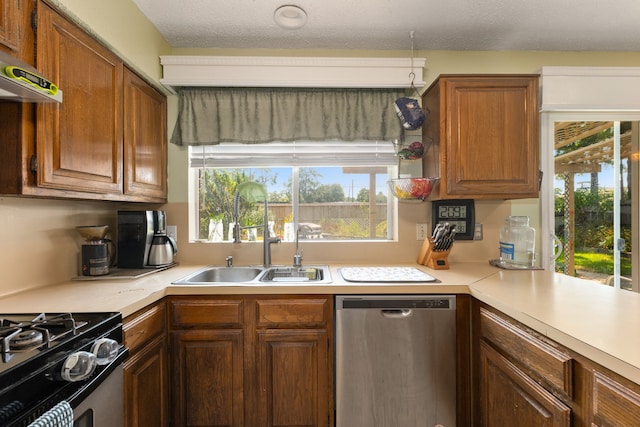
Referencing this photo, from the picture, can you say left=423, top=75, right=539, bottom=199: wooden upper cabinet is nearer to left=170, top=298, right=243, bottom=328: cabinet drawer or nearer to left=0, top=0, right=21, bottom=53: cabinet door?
left=170, top=298, right=243, bottom=328: cabinet drawer

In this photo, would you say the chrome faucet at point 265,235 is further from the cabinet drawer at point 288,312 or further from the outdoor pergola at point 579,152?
the outdoor pergola at point 579,152

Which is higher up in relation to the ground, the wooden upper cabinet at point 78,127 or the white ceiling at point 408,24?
the white ceiling at point 408,24

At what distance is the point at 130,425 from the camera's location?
4.25ft

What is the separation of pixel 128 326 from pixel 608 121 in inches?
125

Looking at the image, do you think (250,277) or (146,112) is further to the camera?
(250,277)

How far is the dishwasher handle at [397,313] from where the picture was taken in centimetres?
162

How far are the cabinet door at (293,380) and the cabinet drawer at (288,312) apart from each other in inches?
1.8

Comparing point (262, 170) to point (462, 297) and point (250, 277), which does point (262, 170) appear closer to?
point (250, 277)

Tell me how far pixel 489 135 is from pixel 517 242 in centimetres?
81

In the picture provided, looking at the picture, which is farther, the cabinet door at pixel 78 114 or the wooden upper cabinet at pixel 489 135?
the wooden upper cabinet at pixel 489 135

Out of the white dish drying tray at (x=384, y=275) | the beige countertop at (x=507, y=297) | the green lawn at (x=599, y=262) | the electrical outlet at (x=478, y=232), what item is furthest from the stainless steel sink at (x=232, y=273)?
the green lawn at (x=599, y=262)

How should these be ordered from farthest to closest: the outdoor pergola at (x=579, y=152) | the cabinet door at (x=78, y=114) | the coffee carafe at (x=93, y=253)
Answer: the outdoor pergola at (x=579, y=152) < the coffee carafe at (x=93, y=253) < the cabinet door at (x=78, y=114)

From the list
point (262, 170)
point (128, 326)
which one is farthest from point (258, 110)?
point (128, 326)

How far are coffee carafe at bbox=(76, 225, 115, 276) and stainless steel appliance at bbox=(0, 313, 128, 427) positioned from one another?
2.05 feet
